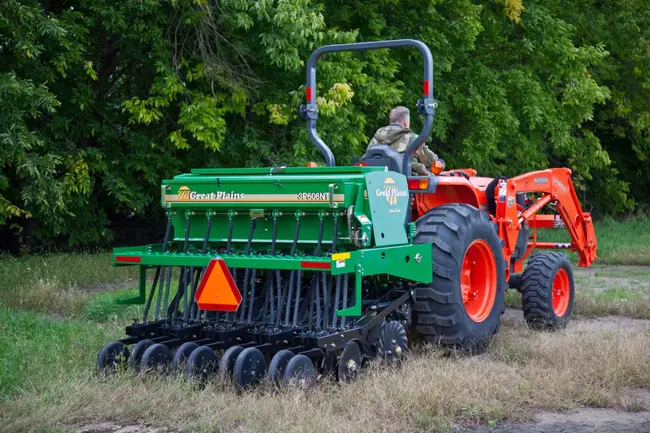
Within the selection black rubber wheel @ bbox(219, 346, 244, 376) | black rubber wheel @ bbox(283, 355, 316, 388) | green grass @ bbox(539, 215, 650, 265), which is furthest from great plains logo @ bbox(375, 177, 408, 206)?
green grass @ bbox(539, 215, 650, 265)

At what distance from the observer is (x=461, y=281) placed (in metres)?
8.16

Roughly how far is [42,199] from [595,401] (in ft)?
26.3

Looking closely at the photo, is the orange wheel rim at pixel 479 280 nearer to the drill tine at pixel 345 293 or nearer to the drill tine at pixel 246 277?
the drill tine at pixel 345 293


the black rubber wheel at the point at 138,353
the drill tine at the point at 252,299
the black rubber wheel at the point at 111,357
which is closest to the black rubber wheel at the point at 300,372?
the drill tine at the point at 252,299

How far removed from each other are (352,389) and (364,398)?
0.63 feet

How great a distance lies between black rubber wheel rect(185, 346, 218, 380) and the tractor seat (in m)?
2.37

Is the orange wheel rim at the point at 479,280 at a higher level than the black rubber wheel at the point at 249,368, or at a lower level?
higher

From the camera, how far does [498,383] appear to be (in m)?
6.62

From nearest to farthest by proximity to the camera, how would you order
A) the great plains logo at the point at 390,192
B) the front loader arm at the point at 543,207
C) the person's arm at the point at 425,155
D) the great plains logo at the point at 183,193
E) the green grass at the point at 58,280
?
the great plains logo at the point at 390,192 → the great plains logo at the point at 183,193 → the person's arm at the point at 425,155 → the front loader arm at the point at 543,207 → the green grass at the point at 58,280

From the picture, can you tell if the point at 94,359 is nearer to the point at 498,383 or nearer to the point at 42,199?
the point at 498,383

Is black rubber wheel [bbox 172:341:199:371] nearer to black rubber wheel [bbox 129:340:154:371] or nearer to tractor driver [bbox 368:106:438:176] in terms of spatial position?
black rubber wheel [bbox 129:340:154:371]

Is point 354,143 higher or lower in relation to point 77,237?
higher

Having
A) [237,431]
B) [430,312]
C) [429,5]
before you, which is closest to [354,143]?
[429,5]

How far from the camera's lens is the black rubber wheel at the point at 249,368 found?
6.44 metres
